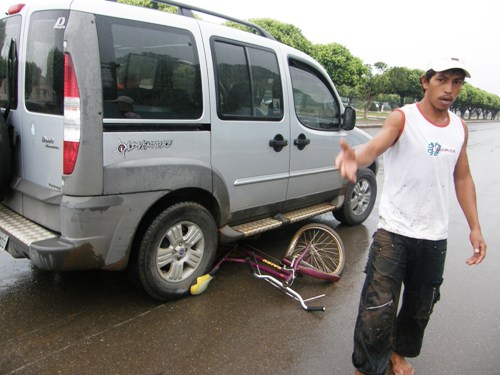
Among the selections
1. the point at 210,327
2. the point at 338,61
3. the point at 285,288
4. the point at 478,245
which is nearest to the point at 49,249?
the point at 210,327

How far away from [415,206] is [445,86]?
0.64 meters

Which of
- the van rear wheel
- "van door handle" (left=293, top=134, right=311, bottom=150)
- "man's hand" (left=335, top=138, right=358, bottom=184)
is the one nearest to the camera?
"man's hand" (left=335, top=138, right=358, bottom=184)

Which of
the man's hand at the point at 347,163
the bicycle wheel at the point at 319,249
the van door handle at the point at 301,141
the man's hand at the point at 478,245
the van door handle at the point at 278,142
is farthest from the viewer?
the van door handle at the point at 301,141

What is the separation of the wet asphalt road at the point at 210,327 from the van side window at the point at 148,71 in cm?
149

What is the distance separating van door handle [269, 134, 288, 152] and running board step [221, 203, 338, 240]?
720 mm

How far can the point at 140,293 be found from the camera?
346 centimetres

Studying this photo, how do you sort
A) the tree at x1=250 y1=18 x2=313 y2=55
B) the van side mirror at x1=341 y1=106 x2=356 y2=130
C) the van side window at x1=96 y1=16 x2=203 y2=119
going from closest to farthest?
the van side window at x1=96 y1=16 x2=203 y2=119
the van side mirror at x1=341 y1=106 x2=356 y2=130
the tree at x1=250 y1=18 x2=313 y2=55

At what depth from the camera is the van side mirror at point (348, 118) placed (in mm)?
4671

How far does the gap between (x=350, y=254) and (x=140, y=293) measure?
2.35 m

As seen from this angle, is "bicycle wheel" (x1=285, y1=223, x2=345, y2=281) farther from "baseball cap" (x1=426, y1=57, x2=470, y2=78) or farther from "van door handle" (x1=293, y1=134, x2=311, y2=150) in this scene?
"baseball cap" (x1=426, y1=57, x2=470, y2=78)

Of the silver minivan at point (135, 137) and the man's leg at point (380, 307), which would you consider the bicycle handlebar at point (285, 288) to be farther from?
the man's leg at point (380, 307)

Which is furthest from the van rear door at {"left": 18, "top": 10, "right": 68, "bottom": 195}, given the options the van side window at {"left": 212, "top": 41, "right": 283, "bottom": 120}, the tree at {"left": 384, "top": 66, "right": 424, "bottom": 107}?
the tree at {"left": 384, "top": 66, "right": 424, "bottom": 107}

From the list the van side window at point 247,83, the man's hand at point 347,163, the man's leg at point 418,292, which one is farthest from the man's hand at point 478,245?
the van side window at point 247,83

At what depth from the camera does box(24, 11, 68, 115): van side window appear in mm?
2719
